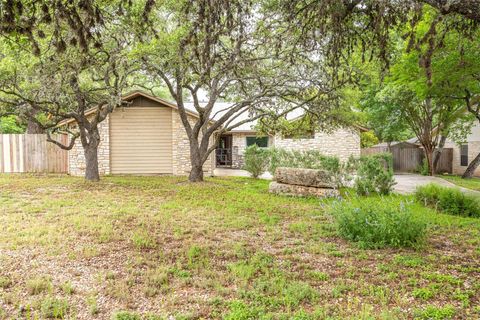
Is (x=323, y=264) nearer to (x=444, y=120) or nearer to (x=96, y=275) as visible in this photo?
(x=96, y=275)

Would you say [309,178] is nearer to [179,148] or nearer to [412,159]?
[179,148]

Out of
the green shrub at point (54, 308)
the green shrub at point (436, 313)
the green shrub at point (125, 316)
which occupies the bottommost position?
the green shrub at point (436, 313)

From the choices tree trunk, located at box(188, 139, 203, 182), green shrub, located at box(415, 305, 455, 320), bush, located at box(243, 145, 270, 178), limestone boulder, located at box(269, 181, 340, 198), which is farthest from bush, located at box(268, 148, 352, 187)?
green shrub, located at box(415, 305, 455, 320)

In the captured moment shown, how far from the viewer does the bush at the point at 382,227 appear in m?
5.13

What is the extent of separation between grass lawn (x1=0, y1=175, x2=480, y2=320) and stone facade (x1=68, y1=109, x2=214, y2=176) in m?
8.86

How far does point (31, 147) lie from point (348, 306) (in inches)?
671

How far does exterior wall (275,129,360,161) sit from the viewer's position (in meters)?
21.0

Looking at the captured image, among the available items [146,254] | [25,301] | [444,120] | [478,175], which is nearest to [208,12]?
[146,254]

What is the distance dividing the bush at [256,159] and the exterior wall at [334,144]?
214 inches

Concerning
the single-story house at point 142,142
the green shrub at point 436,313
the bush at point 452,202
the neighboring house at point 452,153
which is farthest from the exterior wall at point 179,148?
the neighboring house at point 452,153

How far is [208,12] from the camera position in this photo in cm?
406

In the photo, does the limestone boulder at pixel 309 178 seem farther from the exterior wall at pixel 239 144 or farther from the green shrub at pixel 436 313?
the exterior wall at pixel 239 144

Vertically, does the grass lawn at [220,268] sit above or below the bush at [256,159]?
below

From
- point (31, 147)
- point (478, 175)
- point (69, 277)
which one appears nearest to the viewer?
point (69, 277)
